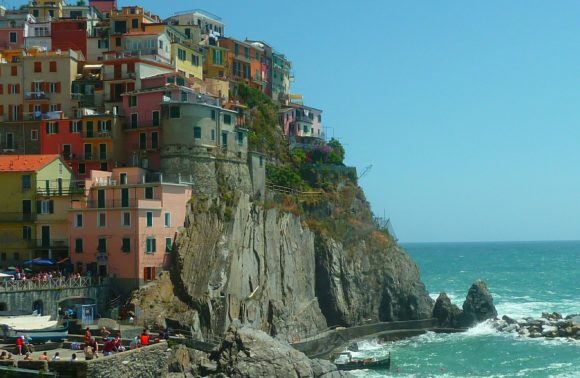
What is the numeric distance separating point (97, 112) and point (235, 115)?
38.3 feet

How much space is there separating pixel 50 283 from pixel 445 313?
1831 inches

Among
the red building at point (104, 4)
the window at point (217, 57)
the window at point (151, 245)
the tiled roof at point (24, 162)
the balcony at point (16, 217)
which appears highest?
the red building at point (104, 4)

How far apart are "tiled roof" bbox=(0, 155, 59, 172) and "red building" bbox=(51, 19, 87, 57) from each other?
2259cm

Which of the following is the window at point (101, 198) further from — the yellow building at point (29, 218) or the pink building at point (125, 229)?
the yellow building at point (29, 218)

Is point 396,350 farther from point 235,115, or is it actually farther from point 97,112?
point 97,112

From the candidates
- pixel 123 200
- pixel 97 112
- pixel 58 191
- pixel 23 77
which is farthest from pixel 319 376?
pixel 23 77

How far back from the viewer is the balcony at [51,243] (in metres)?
68.2

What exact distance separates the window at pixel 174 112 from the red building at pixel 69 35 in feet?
67.4

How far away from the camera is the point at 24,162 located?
230 feet

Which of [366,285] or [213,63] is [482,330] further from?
[213,63]

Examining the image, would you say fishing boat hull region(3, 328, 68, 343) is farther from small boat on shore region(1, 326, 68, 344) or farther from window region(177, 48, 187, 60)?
window region(177, 48, 187, 60)

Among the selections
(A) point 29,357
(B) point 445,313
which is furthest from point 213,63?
(A) point 29,357

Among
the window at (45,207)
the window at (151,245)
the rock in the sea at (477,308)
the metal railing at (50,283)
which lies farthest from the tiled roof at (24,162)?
the rock in the sea at (477,308)

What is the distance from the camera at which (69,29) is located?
91375 mm
